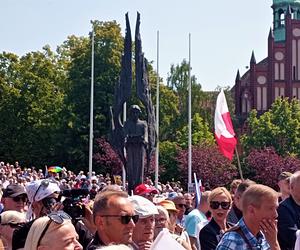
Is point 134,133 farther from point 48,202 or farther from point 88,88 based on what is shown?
point 88,88

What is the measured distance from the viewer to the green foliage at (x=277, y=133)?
190ft

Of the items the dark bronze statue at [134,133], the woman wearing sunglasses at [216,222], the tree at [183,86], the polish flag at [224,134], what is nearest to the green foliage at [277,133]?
the tree at [183,86]

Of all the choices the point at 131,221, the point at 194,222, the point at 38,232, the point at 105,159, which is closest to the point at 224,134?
the point at 194,222

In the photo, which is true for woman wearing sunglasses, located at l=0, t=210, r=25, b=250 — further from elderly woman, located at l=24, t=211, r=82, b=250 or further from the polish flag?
the polish flag

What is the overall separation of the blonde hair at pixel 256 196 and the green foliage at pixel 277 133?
51.8m

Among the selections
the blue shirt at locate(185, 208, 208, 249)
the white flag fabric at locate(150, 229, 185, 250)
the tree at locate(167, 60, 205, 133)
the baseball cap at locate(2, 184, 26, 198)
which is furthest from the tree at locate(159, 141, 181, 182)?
the white flag fabric at locate(150, 229, 185, 250)

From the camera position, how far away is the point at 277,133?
5791cm

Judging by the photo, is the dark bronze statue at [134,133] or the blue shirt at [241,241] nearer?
the blue shirt at [241,241]

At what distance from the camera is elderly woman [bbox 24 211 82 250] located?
448 centimetres

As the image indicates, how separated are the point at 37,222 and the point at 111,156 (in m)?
42.2

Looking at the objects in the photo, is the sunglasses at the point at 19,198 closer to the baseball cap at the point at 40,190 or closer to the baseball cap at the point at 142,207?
the baseball cap at the point at 40,190

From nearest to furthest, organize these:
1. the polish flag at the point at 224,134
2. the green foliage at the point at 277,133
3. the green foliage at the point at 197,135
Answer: the polish flag at the point at 224,134 → the green foliage at the point at 197,135 → the green foliage at the point at 277,133

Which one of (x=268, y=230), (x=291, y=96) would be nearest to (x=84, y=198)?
(x=268, y=230)

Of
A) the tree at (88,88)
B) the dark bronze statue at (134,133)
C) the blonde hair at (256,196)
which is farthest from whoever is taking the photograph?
the tree at (88,88)
